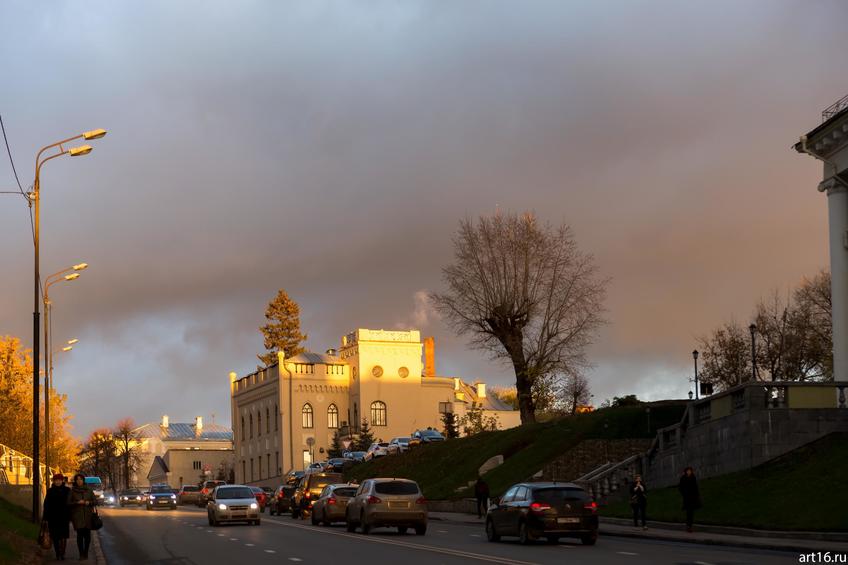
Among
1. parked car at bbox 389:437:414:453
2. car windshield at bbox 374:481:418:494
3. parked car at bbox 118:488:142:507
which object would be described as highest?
car windshield at bbox 374:481:418:494

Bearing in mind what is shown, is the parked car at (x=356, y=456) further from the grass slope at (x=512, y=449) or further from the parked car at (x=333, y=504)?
the parked car at (x=333, y=504)

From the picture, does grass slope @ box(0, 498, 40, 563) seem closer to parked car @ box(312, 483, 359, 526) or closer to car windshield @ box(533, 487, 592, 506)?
parked car @ box(312, 483, 359, 526)

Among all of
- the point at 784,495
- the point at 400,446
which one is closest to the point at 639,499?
the point at 784,495

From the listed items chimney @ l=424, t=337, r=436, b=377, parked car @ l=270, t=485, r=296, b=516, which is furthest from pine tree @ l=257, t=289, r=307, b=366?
parked car @ l=270, t=485, r=296, b=516

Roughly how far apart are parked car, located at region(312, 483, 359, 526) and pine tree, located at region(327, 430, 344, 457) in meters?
58.5

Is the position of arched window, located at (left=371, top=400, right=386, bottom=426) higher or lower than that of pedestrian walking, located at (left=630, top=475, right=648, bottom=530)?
higher

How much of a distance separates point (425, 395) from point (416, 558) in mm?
91309

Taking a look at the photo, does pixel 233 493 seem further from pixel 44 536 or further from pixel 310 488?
pixel 44 536

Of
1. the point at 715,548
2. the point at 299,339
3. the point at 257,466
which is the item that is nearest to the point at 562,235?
the point at 715,548

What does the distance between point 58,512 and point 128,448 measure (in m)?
136

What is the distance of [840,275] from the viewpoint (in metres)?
44.1

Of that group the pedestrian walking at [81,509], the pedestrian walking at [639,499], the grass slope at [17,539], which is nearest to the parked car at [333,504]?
the grass slope at [17,539]

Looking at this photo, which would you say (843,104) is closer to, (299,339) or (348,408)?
(348,408)

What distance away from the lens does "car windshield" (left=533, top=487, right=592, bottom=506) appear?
2983cm
